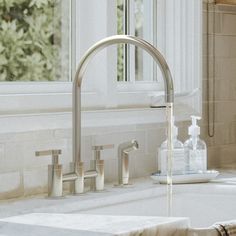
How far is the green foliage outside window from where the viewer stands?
8.38ft

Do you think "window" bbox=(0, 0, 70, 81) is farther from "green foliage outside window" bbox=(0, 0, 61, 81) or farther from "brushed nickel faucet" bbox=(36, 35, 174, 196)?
"brushed nickel faucet" bbox=(36, 35, 174, 196)

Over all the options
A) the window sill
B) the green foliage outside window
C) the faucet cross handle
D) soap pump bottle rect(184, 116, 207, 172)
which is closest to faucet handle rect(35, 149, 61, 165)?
the faucet cross handle

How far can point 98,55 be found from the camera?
2846 millimetres

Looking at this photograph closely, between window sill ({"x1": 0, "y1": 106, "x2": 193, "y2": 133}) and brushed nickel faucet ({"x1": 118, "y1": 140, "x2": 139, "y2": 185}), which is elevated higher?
window sill ({"x1": 0, "y1": 106, "x2": 193, "y2": 133})

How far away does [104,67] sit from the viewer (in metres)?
2.82

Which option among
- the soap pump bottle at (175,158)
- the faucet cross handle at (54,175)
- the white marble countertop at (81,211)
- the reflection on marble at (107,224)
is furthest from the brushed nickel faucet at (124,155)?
the reflection on marble at (107,224)

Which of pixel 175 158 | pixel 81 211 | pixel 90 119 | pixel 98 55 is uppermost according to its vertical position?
pixel 98 55

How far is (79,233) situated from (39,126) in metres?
0.73

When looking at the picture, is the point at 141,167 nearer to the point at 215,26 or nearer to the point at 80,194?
the point at 80,194

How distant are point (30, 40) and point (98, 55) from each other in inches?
11.7

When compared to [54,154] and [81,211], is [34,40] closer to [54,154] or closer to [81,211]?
[54,154]

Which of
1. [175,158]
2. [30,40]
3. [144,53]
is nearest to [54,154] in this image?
[30,40]

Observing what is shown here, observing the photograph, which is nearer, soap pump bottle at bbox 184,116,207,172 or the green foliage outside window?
the green foliage outside window

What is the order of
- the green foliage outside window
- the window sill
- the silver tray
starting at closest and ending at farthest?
the window sill < the green foliage outside window < the silver tray
